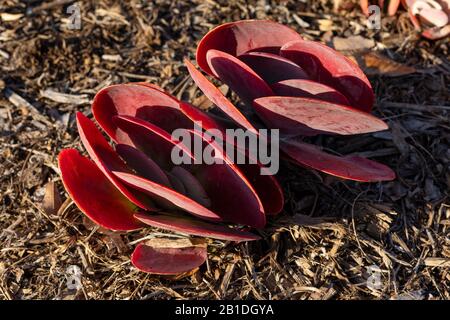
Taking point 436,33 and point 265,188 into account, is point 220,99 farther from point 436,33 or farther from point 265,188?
point 436,33

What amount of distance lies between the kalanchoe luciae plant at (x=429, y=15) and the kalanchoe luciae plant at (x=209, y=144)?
58 centimetres

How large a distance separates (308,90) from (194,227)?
0.38 meters

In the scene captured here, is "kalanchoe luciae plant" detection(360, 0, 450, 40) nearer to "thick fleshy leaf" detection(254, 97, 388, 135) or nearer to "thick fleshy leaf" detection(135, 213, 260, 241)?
"thick fleshy leaf" detection(254, 97, 388, 135)

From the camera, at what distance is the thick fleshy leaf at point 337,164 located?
1329 millimetres

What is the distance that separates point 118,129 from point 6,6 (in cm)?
84

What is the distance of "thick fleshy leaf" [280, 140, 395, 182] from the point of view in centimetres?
133

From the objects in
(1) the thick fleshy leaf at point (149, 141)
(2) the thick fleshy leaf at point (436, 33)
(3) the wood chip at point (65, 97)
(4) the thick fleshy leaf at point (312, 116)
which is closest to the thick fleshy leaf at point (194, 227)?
(1) the thick fleshy leaf at point (149, 141)

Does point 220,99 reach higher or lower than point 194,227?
higher

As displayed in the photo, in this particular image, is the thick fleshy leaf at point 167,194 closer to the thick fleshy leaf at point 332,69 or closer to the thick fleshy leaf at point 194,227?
the thick fleshy leaf at point 194,227

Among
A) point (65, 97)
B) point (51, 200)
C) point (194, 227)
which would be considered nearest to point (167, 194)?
point (194, 227)

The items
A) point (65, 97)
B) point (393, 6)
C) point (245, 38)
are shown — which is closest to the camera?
point (245, 38)

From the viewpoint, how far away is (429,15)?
5.92 ft

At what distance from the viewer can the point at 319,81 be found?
140 centimetres

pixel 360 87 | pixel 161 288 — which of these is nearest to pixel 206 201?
pixel 161 288
